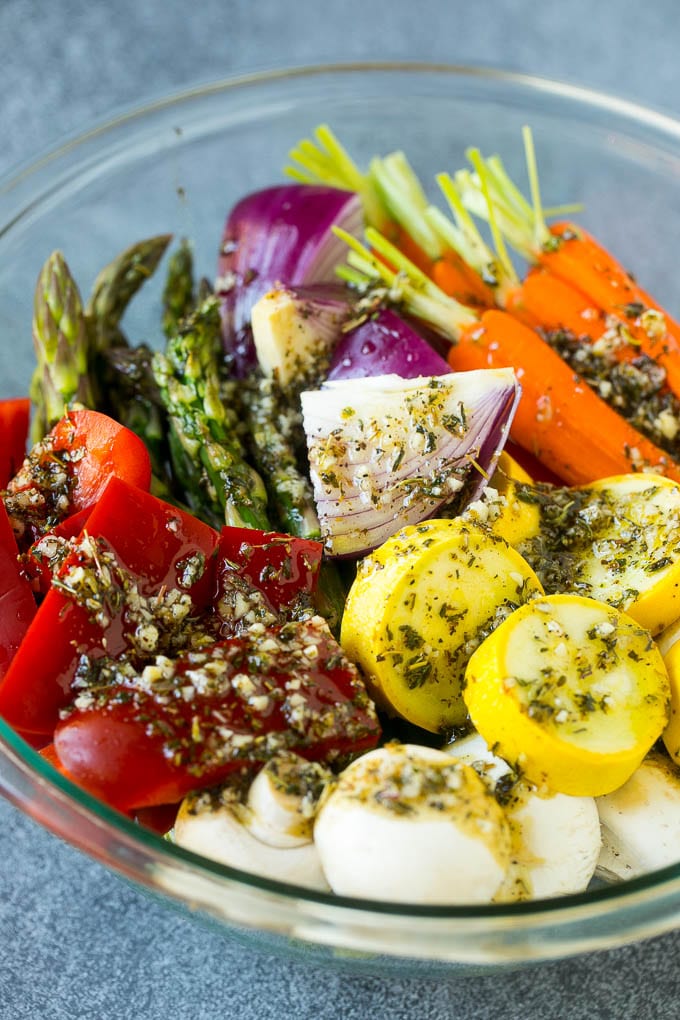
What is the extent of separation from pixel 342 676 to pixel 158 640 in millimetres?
318

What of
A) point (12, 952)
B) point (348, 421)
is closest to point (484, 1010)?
point (12, 952)

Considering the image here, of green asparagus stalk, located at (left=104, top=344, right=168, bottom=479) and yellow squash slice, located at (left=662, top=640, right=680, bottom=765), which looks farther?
green asparagus stalk, located at (left=104, top=344, right=168, bottom=479)

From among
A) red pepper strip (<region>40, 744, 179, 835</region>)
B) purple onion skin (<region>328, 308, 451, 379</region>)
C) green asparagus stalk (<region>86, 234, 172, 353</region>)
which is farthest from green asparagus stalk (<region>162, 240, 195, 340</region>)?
red pepper strip (<region>40, 744, 179, 835</region>)

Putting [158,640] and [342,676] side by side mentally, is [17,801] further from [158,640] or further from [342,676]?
[342,676]

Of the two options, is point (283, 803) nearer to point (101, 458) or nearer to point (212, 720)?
point (212, 720)

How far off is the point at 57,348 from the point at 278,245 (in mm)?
627

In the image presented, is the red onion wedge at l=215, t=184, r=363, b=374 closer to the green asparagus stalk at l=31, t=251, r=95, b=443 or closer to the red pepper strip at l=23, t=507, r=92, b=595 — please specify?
the green asparagus stalk at l=31, t=251, r=95, b=443

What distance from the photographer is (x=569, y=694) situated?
1515 millimetres

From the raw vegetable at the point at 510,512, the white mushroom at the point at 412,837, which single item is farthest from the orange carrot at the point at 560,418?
the white mushroom at the point at 412,837

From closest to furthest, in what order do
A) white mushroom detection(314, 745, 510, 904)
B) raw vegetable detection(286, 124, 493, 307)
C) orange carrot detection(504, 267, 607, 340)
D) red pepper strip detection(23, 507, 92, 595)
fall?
1. white mushroom detection(314, 745, 510, 904)
2. red pepper strip detection(23, 507, 92, 595)
3. orange carrot detection(504, 267, 607, 340)
4. raw vegetable detection(286, 124, 493, 307)

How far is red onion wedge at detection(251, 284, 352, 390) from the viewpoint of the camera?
2166 mm

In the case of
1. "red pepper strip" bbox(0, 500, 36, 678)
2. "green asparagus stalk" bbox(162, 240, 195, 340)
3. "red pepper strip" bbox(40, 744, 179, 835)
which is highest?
"green asparagus stalk" bbox(162, 240, 195, 340)

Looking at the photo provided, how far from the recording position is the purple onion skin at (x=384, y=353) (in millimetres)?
2170

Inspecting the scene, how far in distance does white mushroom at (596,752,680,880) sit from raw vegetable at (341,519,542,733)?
0.97ft
